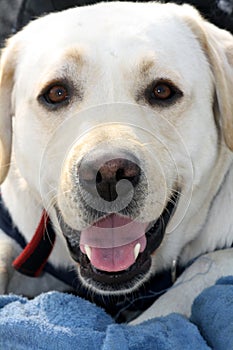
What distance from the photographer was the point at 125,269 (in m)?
2.28

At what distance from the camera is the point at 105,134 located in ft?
6.93

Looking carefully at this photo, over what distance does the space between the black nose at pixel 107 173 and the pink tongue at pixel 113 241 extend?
0.56 ft

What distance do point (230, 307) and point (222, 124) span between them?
27.1 inches

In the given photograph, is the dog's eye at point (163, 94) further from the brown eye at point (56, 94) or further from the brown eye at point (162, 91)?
the brown eye at point (56, 94)

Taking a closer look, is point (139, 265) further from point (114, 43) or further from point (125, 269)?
point (114, 43)

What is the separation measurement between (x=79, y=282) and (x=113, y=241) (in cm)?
57

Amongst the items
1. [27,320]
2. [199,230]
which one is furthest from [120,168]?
[199,230]

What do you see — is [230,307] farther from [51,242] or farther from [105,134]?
[51,242]

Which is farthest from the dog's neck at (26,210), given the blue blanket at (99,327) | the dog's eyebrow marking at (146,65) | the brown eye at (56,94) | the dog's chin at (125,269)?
the dog's eyebrow marking at (146,65)

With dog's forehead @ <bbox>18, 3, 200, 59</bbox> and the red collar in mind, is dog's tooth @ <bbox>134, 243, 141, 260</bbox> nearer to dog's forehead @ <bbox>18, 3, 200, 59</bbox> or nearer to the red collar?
the red collar

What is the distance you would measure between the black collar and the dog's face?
0.17m

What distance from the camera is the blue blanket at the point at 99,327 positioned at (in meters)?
1.98

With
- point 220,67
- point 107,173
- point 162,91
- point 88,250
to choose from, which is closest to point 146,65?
point 162,91

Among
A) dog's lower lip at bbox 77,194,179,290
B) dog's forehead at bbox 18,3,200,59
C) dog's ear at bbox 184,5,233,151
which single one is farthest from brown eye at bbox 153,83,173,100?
dog's lower lip at bbox 77,194,179,290
